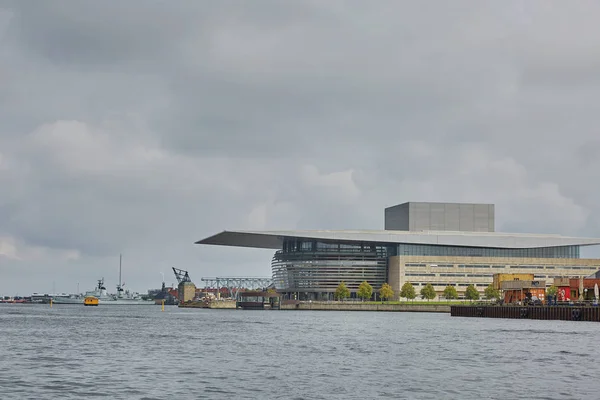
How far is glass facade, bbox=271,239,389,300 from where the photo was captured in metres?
160

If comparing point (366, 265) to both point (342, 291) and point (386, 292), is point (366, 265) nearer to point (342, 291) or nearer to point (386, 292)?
point (342, 291)

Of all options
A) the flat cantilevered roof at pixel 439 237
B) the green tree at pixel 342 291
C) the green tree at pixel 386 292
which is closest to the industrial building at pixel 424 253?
the flat cantilevered roof at pixel 439 237

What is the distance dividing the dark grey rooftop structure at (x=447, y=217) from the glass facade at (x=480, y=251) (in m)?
6.16

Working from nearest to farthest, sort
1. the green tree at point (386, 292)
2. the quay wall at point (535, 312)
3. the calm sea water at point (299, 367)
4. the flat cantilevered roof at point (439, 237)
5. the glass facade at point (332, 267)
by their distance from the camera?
the calm sea water at point (299, 367) < the quay wall at point (535, 312) < the green tree at point (386, 292) < the flat cantilevered roof at point (439, 237) < the glass facade at point (332, 267)

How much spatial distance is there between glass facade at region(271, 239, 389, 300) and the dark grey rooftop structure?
23.0ft

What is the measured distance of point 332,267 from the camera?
→ 160875 mm

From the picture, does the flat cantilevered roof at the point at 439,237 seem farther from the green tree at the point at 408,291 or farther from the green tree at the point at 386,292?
the green tree at the point at 408,291

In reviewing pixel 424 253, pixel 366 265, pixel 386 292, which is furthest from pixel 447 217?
pixel 386 292

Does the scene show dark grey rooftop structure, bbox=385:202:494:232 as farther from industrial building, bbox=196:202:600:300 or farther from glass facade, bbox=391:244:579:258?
glass facade, bbox=391:244:579:258

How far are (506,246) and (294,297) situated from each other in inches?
1485

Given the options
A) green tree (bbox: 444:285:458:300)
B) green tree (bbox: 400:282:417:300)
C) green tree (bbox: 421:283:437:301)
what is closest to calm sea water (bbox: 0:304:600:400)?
green tree (bbox: 421:283:437:301)

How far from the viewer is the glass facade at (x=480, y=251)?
156875 millimetres

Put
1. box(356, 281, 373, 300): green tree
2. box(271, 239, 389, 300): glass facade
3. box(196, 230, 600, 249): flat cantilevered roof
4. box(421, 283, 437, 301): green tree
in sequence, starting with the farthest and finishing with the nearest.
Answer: box(271, 239, 389, 300): glass facade → box(196, 230, 600, 249): flat cantilevered roof → box(356, 281, 373, 300): green tree → box(421, 283, 437, 301): green tree

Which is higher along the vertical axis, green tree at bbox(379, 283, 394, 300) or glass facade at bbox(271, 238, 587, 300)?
glass facade at bbox(271, 238, 587, 300)
